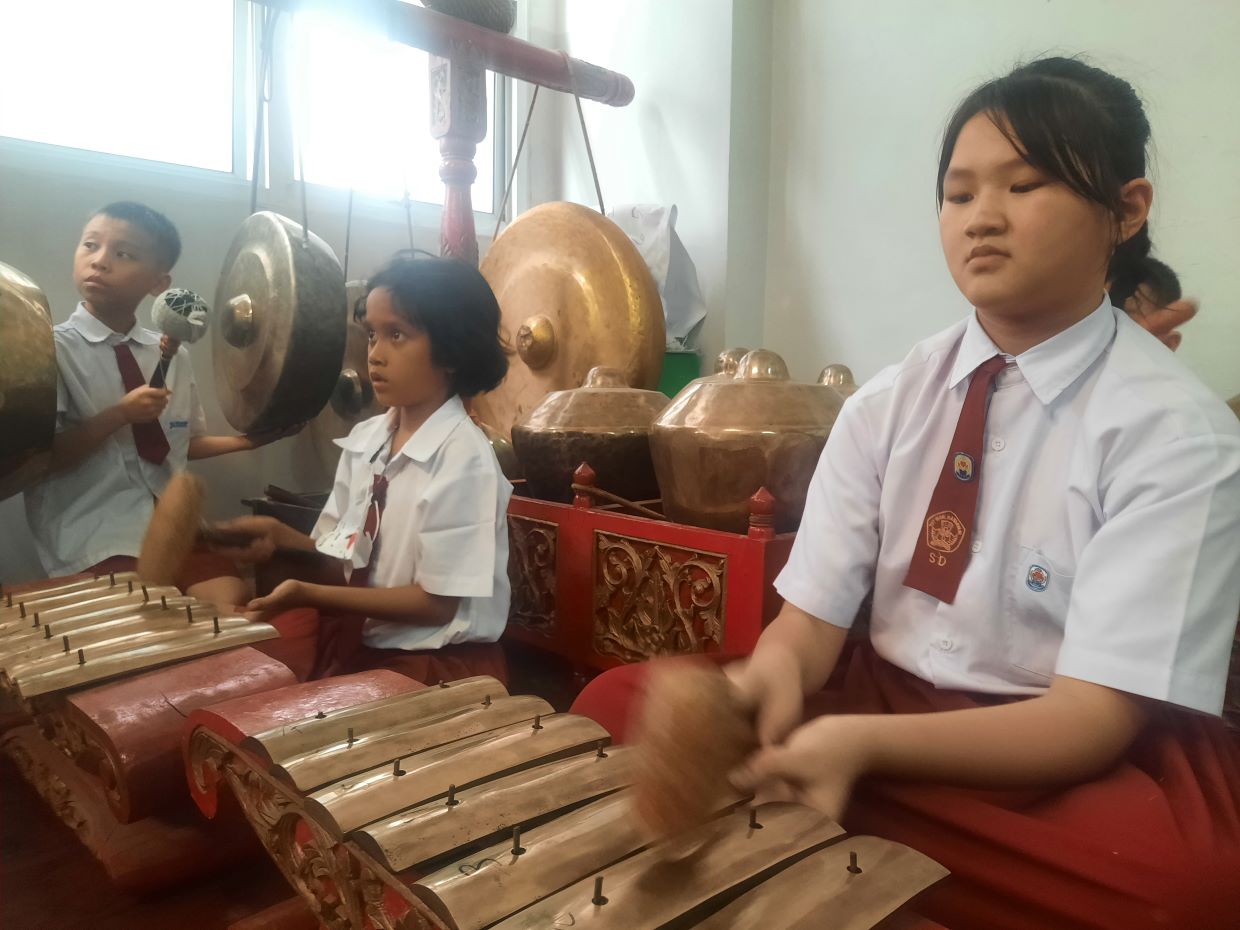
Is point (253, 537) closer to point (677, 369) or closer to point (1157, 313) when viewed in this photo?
point (1157, 313)

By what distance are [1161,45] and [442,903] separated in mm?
2274

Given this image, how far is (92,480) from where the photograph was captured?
1.88 m

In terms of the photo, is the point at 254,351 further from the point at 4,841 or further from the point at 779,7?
the point at 779,7

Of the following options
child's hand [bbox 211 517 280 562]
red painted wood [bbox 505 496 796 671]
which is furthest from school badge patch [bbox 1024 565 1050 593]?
child's hand [bbox 211 517 280 562]

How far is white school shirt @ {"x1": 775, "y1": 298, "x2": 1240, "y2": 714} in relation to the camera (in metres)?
0.75

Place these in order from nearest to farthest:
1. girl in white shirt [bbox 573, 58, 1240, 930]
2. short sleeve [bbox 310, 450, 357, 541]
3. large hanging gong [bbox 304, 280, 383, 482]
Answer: girl in white shirt [bbox 573, 58, 1240, 930] → short sleeve [bbox 310, 450, 357, 541] → large hanging gong [bbox 304, 280, 383, 482]

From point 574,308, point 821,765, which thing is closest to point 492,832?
point 821,765

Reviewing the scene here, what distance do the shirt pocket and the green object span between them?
6.55 feet

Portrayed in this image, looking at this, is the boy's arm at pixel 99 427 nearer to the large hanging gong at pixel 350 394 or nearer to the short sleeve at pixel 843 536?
the large hanging gong at pixel 350 394

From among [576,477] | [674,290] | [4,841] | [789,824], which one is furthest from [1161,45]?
[4,841]

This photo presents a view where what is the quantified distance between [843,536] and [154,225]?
5.50ft

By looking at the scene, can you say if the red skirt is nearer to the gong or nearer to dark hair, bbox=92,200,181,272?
the gong

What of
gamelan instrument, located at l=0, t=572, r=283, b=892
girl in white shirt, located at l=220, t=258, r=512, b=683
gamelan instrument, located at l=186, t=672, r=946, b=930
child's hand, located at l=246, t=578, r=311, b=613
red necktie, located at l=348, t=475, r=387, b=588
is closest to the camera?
gamelan instrument, located at l=186, t=672, r=946, b=930

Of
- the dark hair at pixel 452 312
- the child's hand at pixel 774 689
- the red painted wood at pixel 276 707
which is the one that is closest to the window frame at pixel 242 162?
the dark hair at pixel 452 312
